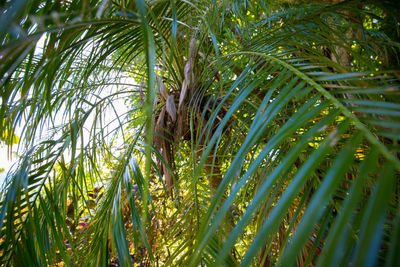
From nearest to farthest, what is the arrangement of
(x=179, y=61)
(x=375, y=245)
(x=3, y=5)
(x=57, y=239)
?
(x=375, y=245), (x=3, y=5), (x=57, y=239), (x=179, y=61)

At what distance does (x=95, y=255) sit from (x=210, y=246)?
0.27 m

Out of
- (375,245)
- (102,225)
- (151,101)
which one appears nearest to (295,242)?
(375,245)

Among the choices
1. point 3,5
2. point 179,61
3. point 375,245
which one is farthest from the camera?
point 179,61

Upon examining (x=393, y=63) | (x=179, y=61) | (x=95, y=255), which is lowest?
(x=95, y=255)

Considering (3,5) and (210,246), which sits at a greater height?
(3,5)

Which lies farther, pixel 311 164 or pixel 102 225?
pixel 102 225

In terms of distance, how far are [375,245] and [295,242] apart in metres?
0.04

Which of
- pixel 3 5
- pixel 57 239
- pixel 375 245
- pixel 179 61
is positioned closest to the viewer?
pixel 375 245

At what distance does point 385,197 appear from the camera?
0.14 meters

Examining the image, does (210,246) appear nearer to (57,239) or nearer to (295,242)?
(57,239)

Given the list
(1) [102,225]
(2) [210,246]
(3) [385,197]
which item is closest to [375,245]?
(3) [385,197]

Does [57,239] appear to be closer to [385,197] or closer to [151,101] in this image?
[151,101]

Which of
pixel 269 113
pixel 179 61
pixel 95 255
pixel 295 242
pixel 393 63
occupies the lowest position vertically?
pixel 95 255

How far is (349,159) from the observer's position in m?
0.18
